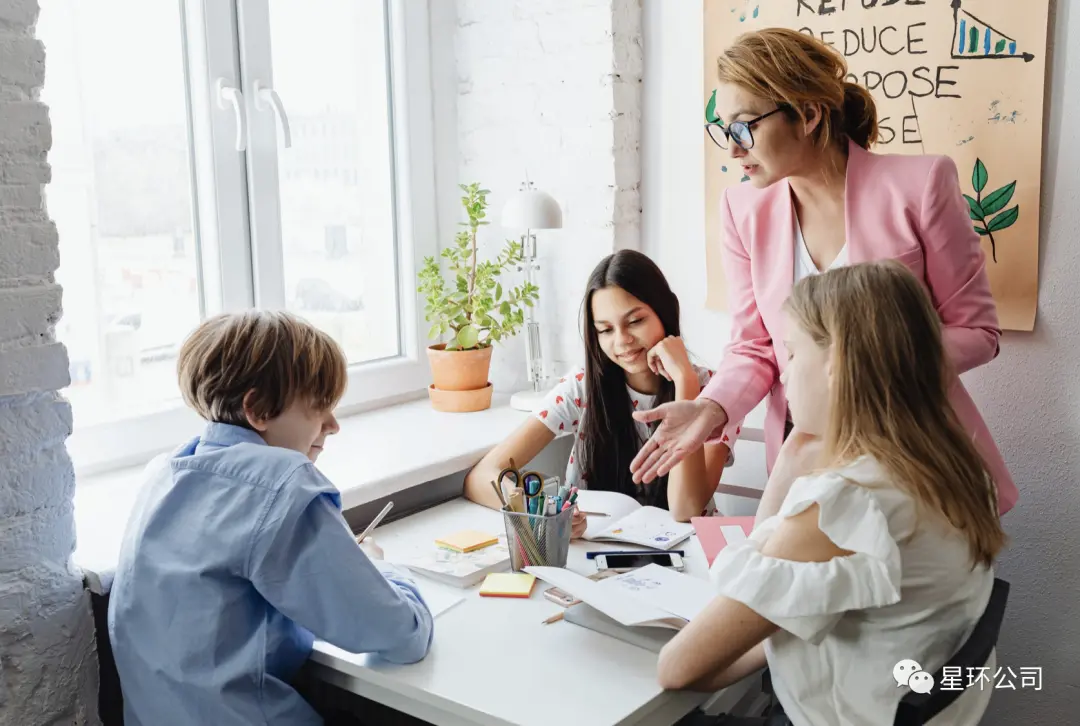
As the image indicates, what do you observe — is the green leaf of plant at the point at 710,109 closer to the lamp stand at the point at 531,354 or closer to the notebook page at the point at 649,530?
the lamp stand at the point at 531,354

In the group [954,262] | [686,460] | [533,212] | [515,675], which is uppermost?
[533,212]

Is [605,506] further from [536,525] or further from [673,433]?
[536,525]

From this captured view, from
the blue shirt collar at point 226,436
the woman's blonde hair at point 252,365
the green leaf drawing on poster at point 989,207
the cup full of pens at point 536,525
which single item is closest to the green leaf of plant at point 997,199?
the green leaf drawing on poster at point 989,207

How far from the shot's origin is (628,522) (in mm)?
1847

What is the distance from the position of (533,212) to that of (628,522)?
848 mm

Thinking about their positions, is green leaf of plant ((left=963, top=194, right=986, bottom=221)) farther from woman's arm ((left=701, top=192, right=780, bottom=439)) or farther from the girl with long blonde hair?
the girl with long blonde hair

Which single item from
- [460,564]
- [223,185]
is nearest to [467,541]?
[460,564]

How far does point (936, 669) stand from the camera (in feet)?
3.80

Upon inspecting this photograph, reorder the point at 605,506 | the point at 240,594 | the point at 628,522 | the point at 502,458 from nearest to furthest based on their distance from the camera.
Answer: the point at 240,594, the point at 628,522, the point at 605,506, the point at 502,458

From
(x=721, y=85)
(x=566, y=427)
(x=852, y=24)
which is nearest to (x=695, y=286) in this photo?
(x=566, y=427)

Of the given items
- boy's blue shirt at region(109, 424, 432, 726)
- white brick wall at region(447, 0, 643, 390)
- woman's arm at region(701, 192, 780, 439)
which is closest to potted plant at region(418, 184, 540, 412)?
white brick wall at region(447, 0, 643, 390)

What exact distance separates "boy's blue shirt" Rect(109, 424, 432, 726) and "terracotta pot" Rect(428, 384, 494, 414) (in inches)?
45.3

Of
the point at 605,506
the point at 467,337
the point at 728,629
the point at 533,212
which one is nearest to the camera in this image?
the point at 728,629

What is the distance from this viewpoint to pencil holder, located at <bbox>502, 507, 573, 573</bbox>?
1562mm
